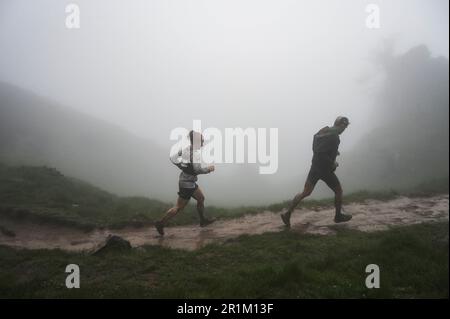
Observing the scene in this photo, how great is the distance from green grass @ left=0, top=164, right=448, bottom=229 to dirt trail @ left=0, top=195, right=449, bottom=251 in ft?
1.45

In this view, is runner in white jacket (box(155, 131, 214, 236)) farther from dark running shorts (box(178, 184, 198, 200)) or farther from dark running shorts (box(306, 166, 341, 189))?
dark running shorts (box(306, 166, 341, 189))

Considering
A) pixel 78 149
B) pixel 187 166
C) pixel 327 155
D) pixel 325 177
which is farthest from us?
pixel 78 149

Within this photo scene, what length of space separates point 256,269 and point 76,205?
35.1ft

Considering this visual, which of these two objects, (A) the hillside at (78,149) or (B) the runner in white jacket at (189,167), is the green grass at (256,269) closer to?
(B) the runner in white jacket at (189,167)

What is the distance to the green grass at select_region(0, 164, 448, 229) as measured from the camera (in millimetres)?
12133

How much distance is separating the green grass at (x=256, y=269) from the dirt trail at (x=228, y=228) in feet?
3.36

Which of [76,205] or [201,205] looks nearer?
[201,205]

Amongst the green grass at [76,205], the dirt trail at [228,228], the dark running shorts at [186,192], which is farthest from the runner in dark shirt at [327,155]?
the green grass at [76,205]

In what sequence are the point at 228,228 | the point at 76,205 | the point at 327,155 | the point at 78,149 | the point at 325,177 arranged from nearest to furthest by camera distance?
the point at 327,155 < the point at 325,177 < the point at 228,228 < the point at 76,205 < the point at 78,149

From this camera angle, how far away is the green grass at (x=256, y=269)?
5.86 m

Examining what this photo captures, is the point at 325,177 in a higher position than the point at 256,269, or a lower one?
higher

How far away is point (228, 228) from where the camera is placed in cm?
1117

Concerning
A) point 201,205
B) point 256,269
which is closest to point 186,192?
point 201,205

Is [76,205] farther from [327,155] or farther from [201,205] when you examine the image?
[327,155]
